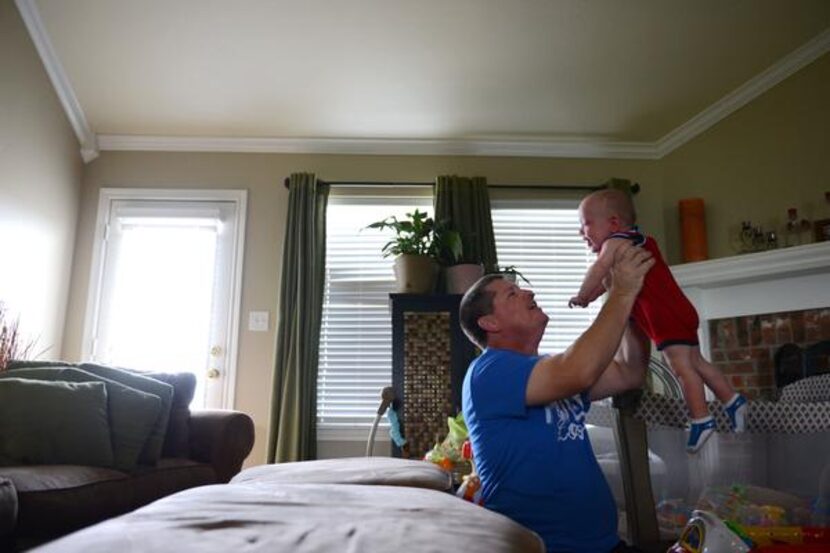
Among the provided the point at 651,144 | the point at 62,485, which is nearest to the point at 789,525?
the point at 62,485

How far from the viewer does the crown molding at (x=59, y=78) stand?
3.46 metres

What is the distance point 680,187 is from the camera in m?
4.30

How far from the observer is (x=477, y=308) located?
1.55 metres

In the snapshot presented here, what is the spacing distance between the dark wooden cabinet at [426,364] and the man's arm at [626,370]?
6.29 feet

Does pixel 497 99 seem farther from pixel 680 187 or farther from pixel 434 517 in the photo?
pixel 434 517

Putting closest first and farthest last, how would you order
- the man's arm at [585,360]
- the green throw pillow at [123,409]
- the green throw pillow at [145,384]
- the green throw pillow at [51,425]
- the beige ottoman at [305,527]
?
the beige ottoman at [305,527] → the man's arm at [585,360] → the green throw pillow at [51,425] → the green throw pillow at [123,409] → the green throw pillow at [145,384]

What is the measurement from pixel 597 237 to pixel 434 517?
136cm

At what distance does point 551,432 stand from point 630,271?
41 cm

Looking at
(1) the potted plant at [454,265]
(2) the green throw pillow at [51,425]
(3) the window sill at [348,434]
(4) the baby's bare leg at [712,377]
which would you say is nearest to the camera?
(4) the baby's bare leg at [712,377]

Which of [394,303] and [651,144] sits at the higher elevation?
[651,144]

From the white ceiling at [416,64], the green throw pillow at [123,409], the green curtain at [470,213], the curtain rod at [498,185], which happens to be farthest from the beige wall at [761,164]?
the green throw pillow at [123,409]

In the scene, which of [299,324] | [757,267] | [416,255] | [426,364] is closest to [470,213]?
[416,255]

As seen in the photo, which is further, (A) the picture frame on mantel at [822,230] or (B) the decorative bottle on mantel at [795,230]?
(B) the decorative bottle on mantel at [795,230]

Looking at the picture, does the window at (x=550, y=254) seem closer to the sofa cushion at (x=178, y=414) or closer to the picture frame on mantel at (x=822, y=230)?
the picture frame on mantel at (x=822, y=230)
